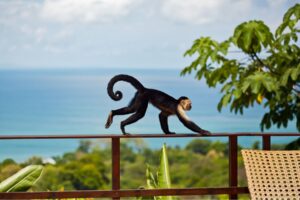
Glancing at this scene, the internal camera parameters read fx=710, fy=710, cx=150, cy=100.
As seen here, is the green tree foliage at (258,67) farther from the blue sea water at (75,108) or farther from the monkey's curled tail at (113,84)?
the blue sea water at (75,108)

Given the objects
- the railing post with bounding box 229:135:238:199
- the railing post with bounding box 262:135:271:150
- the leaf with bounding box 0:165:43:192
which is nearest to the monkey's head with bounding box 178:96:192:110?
the railing post with bounding box 229:135:238:199

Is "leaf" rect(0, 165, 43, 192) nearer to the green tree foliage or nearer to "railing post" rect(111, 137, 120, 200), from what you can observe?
"railing post" rect(111, 137, 120, 200)

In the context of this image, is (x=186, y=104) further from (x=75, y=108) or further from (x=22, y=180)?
(x=75, y=108)

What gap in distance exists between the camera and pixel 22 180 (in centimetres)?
375

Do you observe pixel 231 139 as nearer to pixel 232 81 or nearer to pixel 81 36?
pixel 232 81

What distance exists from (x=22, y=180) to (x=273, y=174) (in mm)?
1352

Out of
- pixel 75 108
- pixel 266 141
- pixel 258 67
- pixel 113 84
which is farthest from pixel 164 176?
pixel 75 108

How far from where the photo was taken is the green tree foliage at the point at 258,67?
5.41 meters

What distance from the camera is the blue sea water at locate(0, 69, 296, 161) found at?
1152cm

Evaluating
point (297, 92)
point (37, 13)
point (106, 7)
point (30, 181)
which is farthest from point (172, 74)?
point (30, 181)

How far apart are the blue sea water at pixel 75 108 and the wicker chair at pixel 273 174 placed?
7.87 metres

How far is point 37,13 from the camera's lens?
45.0ft

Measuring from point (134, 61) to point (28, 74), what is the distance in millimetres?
1922

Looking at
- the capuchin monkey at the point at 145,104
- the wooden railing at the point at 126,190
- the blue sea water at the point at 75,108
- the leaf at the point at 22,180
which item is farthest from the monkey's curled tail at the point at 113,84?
the blue sea water at the point at 75,108
